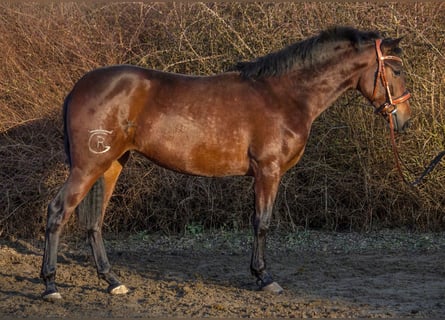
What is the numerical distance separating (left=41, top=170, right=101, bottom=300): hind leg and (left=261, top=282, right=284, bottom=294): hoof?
1713mm

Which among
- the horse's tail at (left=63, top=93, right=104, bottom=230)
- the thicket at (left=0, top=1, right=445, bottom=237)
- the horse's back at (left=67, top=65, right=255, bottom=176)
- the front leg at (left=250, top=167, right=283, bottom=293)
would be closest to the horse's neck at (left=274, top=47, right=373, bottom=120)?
the horse's back at (left=67, top=65, right=255, bottom=176)

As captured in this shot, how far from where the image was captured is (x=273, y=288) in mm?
6055

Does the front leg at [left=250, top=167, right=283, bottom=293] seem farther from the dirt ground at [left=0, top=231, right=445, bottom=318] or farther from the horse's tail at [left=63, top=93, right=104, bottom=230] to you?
the horse's tail at [left=63, top=93, right=104, bottom=230]

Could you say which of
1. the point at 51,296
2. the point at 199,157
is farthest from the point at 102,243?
the point at 199,157

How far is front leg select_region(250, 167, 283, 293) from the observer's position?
6117 mm

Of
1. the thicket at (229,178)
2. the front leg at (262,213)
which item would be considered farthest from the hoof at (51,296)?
the thicket at (229,178)

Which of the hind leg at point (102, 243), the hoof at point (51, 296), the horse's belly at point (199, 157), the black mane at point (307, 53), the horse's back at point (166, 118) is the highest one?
the black mane at point (307, 53)

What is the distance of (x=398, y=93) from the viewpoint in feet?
20.8

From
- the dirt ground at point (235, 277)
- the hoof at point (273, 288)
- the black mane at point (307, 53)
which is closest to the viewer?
the dirt ground at point (235, 277)

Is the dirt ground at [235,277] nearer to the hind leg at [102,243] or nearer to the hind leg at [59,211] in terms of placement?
the hind leg at [102,243]

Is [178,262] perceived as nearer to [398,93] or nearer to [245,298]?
[245,298]

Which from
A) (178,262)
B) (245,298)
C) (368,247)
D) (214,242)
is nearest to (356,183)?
(368,247)

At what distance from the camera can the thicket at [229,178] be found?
891 cm

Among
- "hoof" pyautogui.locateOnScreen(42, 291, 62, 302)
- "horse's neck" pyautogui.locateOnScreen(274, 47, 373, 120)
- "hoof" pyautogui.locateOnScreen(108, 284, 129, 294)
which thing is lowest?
"hoof" pyautogui.locateOnScreen(42, 291, 62, 302)
